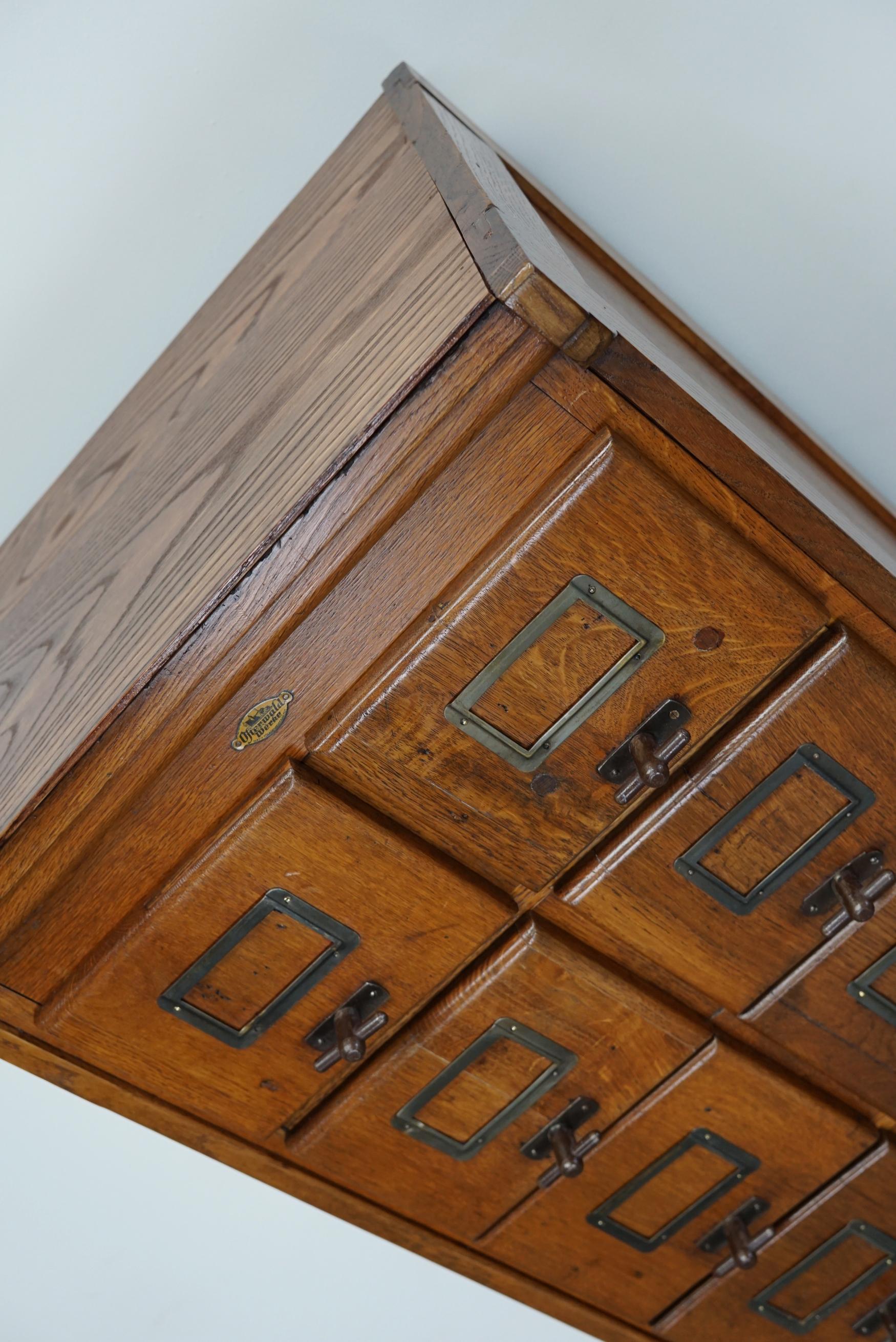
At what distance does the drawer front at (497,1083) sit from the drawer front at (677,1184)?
1.4 inches

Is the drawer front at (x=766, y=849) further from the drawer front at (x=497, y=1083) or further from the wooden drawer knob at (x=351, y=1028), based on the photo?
the wooden drawer knob at (x=351, y=1028)

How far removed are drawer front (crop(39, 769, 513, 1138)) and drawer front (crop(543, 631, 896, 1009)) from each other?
0.13 m

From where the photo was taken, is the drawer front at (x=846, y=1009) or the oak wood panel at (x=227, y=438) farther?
the drawer front at (x=846, y=1009)

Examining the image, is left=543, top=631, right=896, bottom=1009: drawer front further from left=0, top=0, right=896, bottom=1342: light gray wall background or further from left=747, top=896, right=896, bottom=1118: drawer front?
left=0, top=0, right=896, bottom=1342: light gray wall background

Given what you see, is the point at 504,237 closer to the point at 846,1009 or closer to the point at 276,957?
the point at 276,957

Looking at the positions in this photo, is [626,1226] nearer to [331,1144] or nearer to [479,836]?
[331,1144]

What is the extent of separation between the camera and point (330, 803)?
93 cm

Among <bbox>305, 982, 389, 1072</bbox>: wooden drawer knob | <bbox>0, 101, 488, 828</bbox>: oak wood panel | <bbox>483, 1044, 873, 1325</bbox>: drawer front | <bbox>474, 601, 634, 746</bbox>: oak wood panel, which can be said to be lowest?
<bbox>483, 1044, 873, 1325</bbox>: drawer front

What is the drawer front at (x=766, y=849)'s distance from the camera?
0.96 m

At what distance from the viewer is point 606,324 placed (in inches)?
31.3

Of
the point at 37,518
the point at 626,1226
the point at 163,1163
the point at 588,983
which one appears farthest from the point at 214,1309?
the point at 37,518

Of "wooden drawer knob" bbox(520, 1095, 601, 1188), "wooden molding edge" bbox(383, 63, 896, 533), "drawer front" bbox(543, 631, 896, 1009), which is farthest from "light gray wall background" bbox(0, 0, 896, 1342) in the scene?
"wooden drawer knob" bbox(520, 1095, 601, 1188)

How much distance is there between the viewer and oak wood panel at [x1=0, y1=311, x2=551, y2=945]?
2.62 feet

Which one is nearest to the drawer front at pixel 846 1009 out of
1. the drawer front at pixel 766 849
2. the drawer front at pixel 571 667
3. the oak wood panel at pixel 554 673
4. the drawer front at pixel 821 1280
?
the drawer front at pixel 766 849
